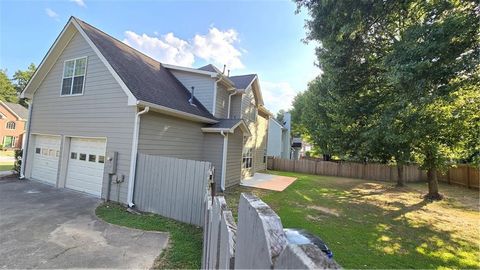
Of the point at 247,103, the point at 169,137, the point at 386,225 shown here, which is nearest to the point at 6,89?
the point at 247,103

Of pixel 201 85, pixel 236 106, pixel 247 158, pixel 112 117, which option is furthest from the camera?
pixel 247 158

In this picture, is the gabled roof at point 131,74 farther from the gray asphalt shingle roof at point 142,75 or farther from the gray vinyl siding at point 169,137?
the gray vinyl siding at point 169,137

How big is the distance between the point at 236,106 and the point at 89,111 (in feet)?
26.3

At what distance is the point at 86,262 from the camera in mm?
4289

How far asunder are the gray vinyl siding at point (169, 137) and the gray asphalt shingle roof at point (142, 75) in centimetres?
59

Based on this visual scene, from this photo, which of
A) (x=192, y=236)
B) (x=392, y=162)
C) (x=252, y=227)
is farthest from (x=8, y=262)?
(x=392, y=162)

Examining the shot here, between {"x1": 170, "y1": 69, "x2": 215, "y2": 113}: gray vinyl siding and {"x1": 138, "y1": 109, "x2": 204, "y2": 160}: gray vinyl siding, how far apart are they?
186 cm

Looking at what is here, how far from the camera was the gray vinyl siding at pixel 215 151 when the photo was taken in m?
11.7

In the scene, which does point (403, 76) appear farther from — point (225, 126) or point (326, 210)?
point (225, 126)

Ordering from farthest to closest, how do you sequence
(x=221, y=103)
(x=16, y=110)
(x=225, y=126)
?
(x=16, y=110) → (x=221, y=103) → (x=225, y=126)

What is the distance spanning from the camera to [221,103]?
536 inches

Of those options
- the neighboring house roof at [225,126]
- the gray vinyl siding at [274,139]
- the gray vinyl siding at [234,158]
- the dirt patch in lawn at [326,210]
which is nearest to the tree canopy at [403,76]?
the dirt patch in lawn at [326,210]

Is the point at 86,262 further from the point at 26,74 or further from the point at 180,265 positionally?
the point at 26,74

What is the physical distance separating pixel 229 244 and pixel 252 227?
0.69 m
